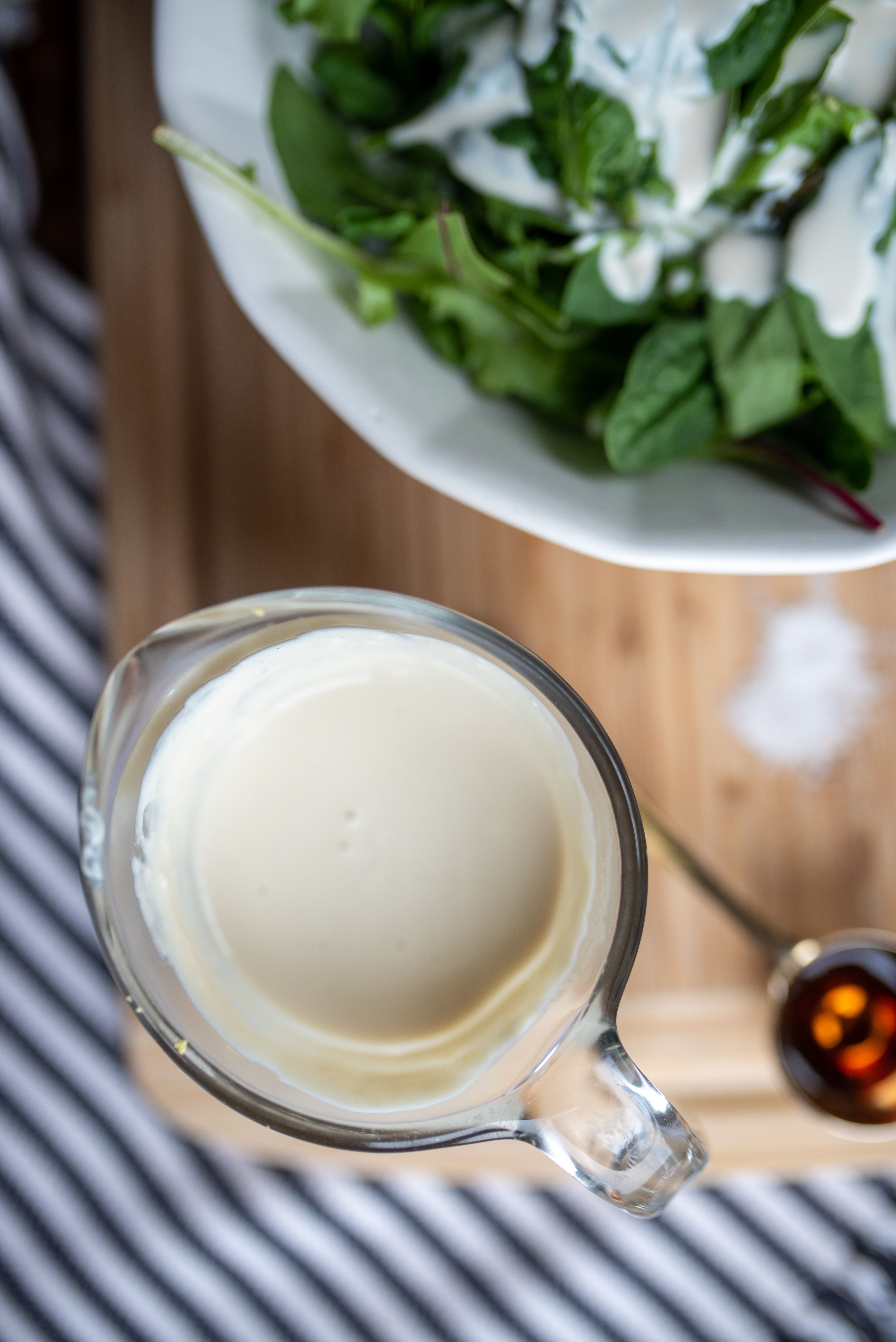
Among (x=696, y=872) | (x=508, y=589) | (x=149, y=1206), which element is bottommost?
(x=149, y=1206)

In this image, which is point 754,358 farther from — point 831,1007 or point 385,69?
point 831,1007

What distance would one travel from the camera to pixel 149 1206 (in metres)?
0.76

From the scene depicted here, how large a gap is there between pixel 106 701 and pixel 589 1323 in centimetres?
60

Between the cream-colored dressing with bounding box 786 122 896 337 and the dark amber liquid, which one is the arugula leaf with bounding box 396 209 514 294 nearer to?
the cream-colored dressing with bounding box 786 122 896 337

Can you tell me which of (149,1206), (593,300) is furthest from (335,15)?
(149,1206)

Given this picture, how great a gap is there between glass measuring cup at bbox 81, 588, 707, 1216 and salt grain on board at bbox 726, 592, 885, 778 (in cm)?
20

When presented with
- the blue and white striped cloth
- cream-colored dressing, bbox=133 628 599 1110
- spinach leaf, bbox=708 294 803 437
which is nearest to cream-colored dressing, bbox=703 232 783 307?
spinach leaf, bbox=708 294 803 437

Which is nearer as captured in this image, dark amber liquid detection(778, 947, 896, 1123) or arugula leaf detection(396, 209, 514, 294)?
arugula leaf detection(396, 209, 514, 294)

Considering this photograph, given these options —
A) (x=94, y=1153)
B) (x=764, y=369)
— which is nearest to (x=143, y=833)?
(x=764, y=369)

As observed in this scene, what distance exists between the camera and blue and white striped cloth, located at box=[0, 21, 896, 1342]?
2.40 ft

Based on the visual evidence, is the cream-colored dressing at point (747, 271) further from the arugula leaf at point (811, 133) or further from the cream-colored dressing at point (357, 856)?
the cream-colored dressing at point (357, 856)

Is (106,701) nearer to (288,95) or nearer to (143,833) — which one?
(143,833)

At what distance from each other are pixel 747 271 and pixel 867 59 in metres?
0.09

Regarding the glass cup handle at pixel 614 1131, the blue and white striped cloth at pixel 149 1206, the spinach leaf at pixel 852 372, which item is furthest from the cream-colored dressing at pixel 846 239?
the blue and white striped cloth at pixel 149 1206
